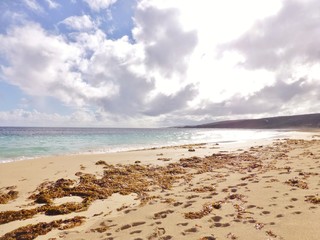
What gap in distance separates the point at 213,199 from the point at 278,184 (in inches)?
101

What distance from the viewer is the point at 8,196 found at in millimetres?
8914

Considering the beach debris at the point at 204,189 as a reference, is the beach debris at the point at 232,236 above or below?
below

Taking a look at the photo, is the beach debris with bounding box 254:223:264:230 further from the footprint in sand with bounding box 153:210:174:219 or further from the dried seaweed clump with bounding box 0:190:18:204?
the dried seaweed clump with bounding box 0:190:18:204

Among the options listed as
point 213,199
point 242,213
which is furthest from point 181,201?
point 242,213

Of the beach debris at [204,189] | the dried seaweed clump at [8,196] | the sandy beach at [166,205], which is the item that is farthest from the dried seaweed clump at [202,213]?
the dried seaweed clump at [8,196]

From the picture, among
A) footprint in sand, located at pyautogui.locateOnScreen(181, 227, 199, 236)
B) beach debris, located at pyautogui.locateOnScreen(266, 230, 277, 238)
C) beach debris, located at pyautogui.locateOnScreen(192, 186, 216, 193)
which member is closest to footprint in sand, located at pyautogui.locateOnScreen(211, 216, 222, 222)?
footprint in sand, located at pyautogui.locateOnScreen(181, 227, 199, 236)

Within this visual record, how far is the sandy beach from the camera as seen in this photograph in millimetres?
5422

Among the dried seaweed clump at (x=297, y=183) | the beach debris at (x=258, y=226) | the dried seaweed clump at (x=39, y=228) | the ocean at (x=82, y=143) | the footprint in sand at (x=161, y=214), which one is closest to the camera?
the beach debris at (x=258, y=226)

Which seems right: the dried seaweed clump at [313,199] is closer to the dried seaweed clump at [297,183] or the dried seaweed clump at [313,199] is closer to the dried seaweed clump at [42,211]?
the dried seaweed clump at [297,183]

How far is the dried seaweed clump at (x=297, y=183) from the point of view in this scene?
26.4ft

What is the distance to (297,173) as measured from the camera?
33.6 feet

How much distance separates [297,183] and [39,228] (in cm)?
736

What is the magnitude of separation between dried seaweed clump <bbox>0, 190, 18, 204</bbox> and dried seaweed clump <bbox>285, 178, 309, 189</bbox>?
29.0 ft

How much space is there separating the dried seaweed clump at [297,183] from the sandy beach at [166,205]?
30mm
